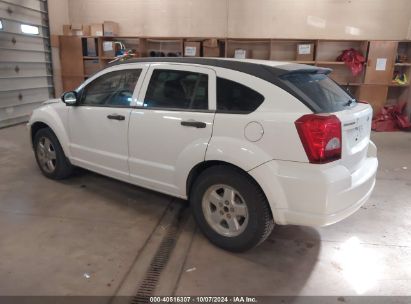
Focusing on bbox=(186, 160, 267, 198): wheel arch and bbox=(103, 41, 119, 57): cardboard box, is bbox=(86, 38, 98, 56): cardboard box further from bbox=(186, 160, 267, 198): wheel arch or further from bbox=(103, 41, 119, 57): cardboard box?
bbox=(186, 160, 267, 198): wheel arch

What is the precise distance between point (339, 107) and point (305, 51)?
6.04 metres

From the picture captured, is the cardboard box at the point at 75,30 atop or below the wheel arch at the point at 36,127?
atop

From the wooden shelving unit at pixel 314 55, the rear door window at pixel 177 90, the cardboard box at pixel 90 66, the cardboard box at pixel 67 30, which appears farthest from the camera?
the cardboard box at pixel 90 66

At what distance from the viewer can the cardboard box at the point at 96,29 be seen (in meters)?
8.46

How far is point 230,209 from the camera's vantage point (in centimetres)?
253

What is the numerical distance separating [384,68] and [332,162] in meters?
6.74

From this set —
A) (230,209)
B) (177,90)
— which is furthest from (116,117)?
(230,209)

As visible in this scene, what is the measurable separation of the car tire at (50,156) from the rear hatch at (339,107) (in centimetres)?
273

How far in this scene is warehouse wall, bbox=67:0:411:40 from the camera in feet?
25.9

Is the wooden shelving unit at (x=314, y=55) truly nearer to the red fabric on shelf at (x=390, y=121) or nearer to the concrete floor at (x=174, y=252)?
the red fabric on shelf at (x=390, y=121)

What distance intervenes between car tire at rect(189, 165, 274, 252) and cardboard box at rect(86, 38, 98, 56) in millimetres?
7169

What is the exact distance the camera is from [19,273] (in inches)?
91.0

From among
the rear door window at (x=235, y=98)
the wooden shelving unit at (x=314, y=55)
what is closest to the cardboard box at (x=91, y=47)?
the wooden shelving unit at (x=314, y=55)

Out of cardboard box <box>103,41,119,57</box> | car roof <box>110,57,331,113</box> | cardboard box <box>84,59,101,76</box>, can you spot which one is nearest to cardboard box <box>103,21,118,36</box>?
cardboard box <box>103,41,119,57</box>
